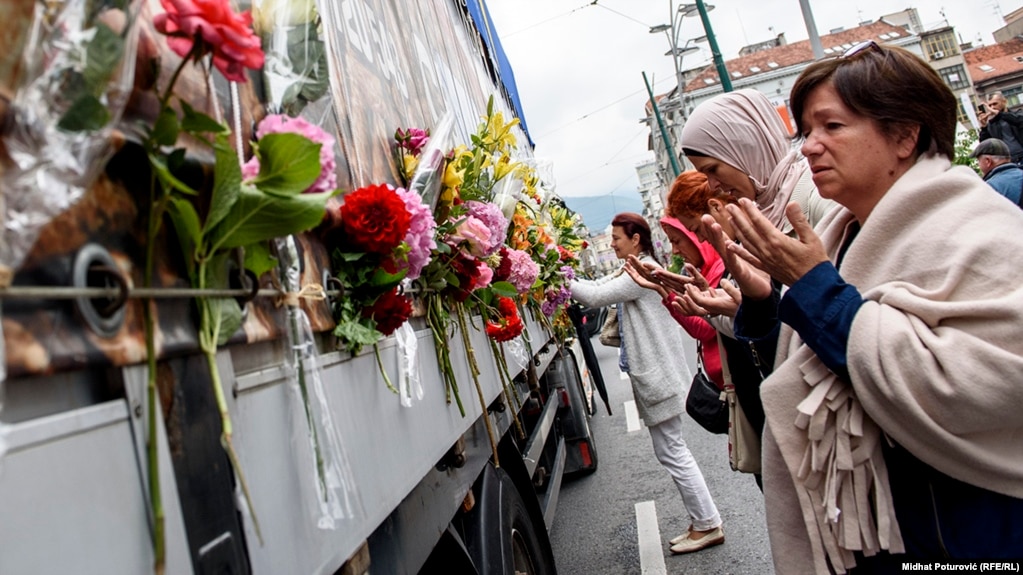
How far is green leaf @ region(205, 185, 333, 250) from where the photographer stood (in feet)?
3.20

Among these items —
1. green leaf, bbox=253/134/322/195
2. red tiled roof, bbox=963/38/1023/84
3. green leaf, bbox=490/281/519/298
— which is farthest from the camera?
red tiled roof, bbox=963/38/1023/84

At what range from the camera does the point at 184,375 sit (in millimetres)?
882

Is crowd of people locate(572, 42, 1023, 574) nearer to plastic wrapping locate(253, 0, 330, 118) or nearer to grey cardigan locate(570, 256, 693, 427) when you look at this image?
plastic wrapping locate(253, 0, 330, 118)

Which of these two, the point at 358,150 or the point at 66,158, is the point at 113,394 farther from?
the point at 358,150

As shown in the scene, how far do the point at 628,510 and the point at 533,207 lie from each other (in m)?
2.31

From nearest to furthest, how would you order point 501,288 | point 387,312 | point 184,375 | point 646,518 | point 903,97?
point 184,375 < point 387,312 < point 903,97 < point 501,288 < point 646,518

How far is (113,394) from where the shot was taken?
0.78 metres

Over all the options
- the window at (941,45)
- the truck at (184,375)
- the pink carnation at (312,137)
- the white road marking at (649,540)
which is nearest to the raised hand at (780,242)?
the truck at (184,375)

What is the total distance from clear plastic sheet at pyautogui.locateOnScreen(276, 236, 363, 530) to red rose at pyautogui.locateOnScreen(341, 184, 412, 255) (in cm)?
24

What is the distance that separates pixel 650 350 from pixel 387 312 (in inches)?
122

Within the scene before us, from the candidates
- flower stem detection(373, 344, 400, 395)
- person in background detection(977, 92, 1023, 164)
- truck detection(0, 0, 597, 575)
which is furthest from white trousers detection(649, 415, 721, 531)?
person in background detection(977, 92, 1023, 164)

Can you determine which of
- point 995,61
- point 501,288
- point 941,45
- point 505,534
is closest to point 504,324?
point 501,288

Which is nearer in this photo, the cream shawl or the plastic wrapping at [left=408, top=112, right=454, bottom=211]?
the cream shawl

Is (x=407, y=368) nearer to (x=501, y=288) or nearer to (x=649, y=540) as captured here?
(x=501, y=288)
